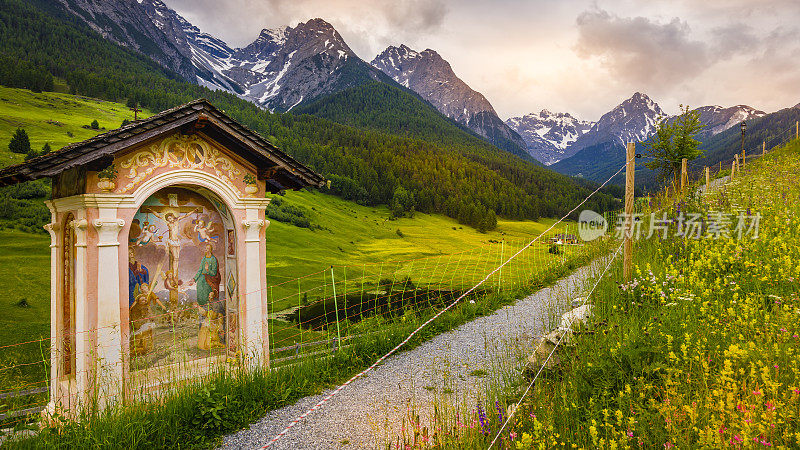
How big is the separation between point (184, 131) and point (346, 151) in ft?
470

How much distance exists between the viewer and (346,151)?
148 meters

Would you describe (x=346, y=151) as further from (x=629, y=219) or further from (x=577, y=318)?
(x=577, y=318)

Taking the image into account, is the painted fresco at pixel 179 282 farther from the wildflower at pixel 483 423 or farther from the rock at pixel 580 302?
the rock at pixel 580 302

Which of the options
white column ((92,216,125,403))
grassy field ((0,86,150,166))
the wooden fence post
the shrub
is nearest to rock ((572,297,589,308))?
the wooden fence post

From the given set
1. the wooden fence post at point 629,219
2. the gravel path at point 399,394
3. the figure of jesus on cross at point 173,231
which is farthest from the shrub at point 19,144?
the wooden fence post at point 629,219

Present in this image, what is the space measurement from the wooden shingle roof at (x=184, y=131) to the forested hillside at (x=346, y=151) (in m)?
115

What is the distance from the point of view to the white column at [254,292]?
29.2 feet

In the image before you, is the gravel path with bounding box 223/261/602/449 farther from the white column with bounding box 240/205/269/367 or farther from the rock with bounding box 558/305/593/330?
the white column with bounding box 240/205/269/367

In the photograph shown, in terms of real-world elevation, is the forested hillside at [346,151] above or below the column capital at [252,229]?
above

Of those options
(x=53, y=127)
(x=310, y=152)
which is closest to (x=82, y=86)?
(x=53, y=127)

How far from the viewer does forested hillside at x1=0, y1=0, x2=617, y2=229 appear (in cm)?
13225

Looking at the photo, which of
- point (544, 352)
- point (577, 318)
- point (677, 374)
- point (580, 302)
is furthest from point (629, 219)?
point (677, 374)

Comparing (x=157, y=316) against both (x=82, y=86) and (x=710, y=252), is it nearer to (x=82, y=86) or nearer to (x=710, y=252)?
(x=710, y=252)

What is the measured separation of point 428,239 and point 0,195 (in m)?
78.8
